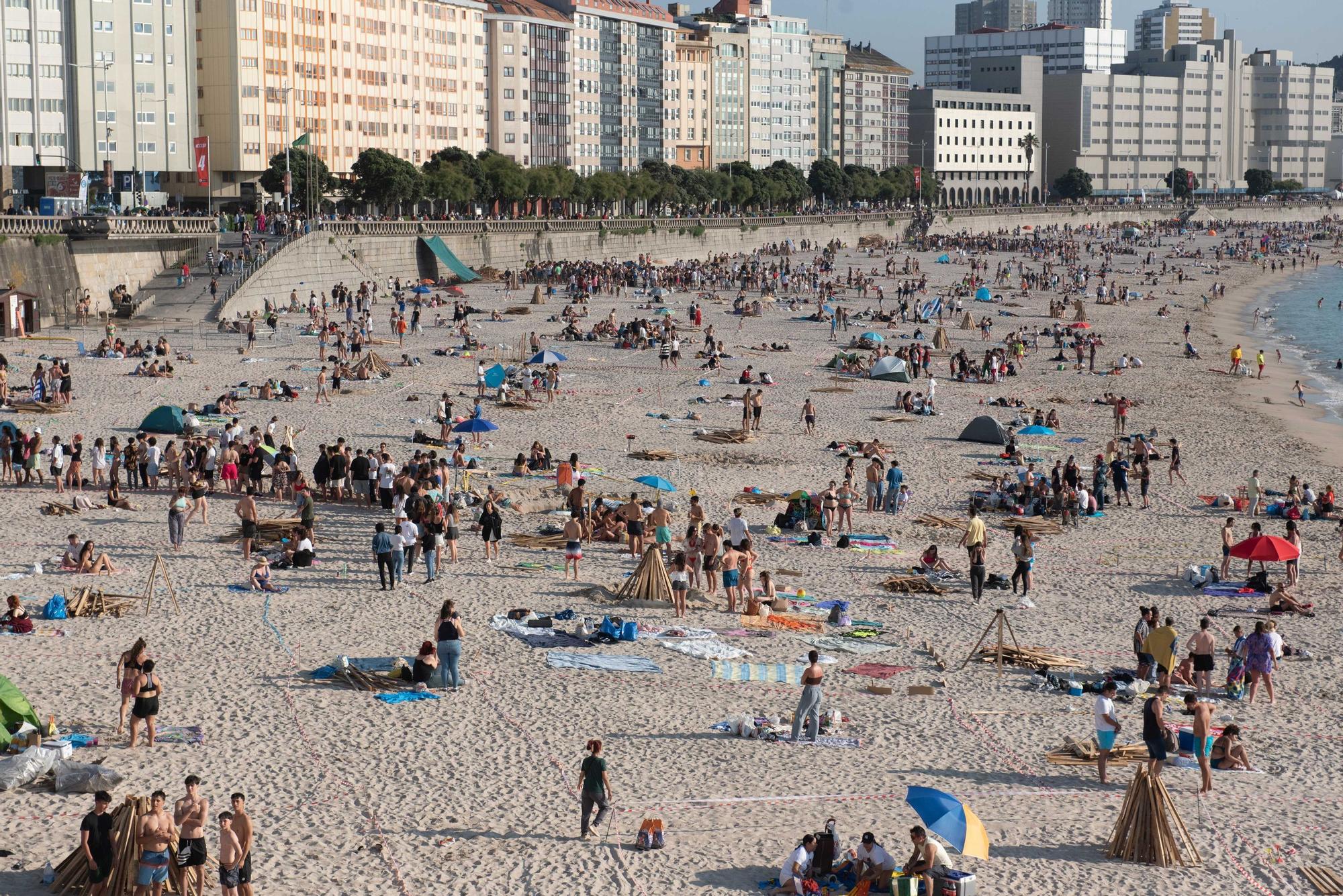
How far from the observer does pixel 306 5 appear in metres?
80.8

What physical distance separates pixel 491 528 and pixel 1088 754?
896cm

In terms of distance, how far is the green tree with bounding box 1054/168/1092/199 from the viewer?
6511 inches

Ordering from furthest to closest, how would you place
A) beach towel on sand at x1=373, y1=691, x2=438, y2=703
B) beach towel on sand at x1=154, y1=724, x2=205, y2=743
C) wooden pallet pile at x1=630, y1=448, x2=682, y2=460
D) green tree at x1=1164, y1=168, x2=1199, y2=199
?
green tree at x1=1164, y1=168, x2=1199, y2=199, wooden pallet pile at x1=630, y1=448, x2=682, y2=460, beach towel on sand at x1=373, y1=691, x2=438, y2=703, beach towel on sand at x1=154, y1=724, x2=205, y2=743

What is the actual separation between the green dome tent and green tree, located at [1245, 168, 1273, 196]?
17067 cm

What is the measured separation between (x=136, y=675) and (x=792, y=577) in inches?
361

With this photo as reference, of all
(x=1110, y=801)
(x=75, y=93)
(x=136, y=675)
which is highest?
(x=75, y=93)

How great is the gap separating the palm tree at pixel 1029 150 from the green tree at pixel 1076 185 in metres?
3.93

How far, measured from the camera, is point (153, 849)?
10586 millimetres

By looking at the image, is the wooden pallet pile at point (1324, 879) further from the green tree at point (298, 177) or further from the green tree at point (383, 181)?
the green tree at point (383, 181)

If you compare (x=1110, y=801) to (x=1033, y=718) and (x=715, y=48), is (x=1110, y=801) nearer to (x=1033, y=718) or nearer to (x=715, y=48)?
(x=1033, y=718)

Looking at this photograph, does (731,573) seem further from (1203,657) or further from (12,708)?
(12,708)

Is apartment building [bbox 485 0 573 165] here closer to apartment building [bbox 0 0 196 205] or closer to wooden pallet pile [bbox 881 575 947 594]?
apartment building [bbox 0 0 196 205]

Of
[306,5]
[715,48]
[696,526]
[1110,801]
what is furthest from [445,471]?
[715,48]

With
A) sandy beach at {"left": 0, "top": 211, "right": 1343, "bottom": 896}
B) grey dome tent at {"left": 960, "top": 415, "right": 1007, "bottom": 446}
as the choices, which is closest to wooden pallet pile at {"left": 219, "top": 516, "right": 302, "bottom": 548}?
sandy beach at {"left": 0, "top": 211, "right": 1343, "bottom": 896}
